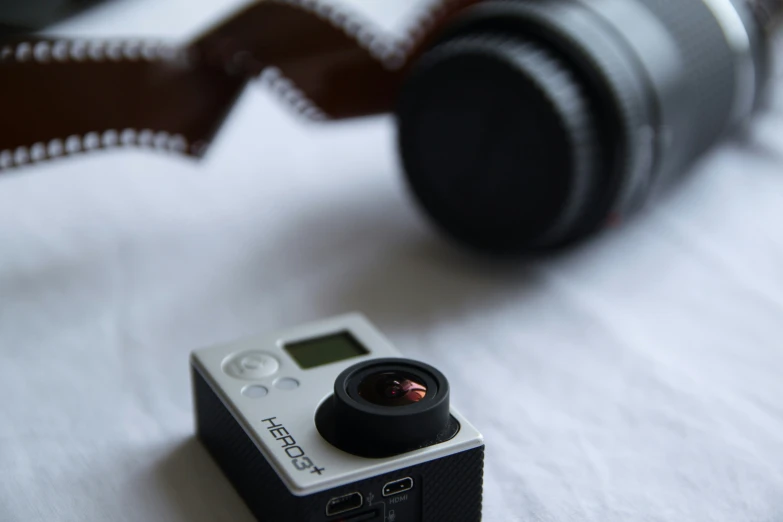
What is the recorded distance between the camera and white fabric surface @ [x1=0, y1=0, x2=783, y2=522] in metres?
0.42

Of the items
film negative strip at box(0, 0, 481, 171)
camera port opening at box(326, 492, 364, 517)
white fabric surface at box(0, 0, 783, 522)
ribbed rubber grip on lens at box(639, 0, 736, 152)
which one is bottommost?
white fabric surface at box(0, 0, 783, 522)

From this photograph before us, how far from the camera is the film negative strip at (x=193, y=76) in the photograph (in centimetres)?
58

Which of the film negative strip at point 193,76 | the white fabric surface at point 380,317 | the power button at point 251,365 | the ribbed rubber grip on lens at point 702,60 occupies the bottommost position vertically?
the white fabric surface at point 380,317

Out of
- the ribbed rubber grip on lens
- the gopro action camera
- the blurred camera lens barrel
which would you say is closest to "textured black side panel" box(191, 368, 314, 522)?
the gopro action camera

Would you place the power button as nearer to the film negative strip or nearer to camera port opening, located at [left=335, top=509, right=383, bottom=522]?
camera port opening, located at [left=335, top=509, right=383, bottom=522]

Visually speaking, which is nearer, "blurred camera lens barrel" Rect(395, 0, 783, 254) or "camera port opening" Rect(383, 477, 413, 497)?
"camera port opening" Rect(383, 477, 413, 497)

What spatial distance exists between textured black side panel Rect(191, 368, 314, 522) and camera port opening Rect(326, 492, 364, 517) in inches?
0.4

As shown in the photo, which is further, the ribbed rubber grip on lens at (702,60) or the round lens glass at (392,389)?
the ribbed rubber grip on lens at (702,60)

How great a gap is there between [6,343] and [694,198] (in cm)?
45

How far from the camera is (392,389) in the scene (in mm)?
367

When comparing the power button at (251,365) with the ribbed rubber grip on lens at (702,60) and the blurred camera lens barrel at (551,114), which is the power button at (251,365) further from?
the ribbed rubber grip on lens at (702,60)

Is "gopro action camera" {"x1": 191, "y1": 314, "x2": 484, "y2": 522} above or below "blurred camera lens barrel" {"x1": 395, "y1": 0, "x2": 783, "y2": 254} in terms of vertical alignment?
below

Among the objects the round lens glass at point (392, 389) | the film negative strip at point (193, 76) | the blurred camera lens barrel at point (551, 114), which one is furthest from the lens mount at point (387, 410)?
the film negative strip at point (193, 76)

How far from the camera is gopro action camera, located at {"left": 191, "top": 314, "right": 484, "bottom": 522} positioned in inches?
13.6
